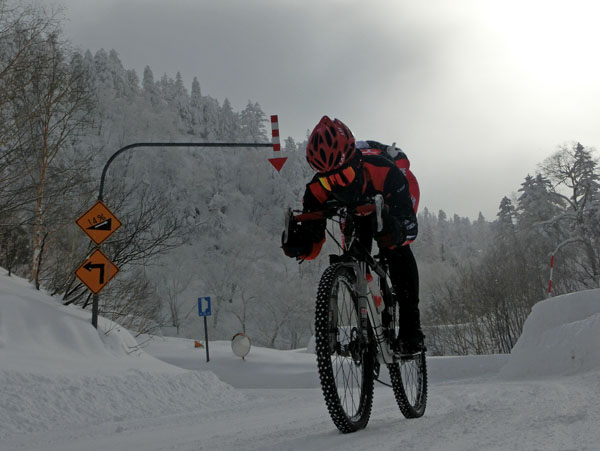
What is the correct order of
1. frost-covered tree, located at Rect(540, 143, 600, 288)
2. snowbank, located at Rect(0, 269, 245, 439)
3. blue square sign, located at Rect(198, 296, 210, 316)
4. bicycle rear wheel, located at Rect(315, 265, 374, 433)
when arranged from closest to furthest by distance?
bicycle rear wheel, located at Rect(315, 265, 374, 433)
snowbank, located at Rect(0, 269, 245, 439)
blue square sign, located at Rect(198, 296, 210, 316)
frost-covered tree, located at Rect(540, 143, 600, 288)

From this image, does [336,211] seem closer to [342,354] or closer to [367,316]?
[367,316]

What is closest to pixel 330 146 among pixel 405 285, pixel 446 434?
pixel 405 285

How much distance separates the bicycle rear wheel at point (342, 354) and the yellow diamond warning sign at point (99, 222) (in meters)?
7.80

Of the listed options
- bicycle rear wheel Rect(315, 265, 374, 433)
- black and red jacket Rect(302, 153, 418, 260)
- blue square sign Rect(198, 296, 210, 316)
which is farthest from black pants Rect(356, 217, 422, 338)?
blue square sign Rect(198, 296, 210, 316)

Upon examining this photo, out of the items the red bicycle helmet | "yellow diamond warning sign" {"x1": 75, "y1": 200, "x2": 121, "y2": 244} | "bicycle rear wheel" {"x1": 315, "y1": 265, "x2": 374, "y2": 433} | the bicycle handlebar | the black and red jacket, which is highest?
"yellow diamond warning sign" {"x1": 75, "y1": 200, "x2": 121, "y2": 244}

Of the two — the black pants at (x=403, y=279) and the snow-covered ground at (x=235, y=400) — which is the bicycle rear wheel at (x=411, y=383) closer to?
the snow-covered ground at (x=235, y=400)

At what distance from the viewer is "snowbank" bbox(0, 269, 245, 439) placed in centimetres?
604

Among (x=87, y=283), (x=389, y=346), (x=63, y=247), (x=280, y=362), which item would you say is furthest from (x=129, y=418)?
(x=63, y=247)

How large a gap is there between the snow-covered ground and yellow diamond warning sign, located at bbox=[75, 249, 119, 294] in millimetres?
759

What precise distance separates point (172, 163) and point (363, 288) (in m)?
92.8

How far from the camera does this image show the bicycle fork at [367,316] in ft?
10.8

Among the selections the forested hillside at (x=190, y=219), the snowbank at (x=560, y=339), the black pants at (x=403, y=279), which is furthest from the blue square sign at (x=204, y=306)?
the black pants at (x=403, y=279)

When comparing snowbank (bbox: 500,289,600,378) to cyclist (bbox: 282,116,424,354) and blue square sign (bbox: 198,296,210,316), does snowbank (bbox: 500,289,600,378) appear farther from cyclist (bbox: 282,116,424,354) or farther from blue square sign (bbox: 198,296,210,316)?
blue square sign (bbox: 198,296,210,316)

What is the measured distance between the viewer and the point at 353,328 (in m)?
3.30
